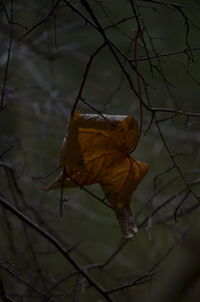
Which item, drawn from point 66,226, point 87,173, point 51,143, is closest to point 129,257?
point 66,226

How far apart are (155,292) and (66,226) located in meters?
2.81

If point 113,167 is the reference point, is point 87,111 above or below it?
above

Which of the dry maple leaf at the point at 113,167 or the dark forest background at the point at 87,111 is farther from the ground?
the dark forest background at the point at 87,111

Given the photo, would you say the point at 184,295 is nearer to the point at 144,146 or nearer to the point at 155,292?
the point at 155,292

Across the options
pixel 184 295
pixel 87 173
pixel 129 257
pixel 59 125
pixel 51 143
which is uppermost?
pixel 51 143

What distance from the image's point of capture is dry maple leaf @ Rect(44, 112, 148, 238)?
144cm

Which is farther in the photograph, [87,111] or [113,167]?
[87,111]

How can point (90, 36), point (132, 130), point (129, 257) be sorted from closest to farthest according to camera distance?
1. point (132, 130)
2. point (90, 36)
3. point (129, 257)

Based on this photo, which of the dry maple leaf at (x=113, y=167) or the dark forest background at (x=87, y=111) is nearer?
the dry maple leaf at (x=113, y=167)

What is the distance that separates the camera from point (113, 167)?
1.47 metres

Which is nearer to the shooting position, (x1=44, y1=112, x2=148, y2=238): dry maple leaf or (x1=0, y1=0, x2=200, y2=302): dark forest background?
(x1=44, y1=112, x2=148, y2=238): dry maple leaf

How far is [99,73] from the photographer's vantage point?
415 cm

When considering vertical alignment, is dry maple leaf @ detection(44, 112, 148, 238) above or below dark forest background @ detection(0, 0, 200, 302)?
below

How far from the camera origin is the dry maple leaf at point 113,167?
144 centimetres
